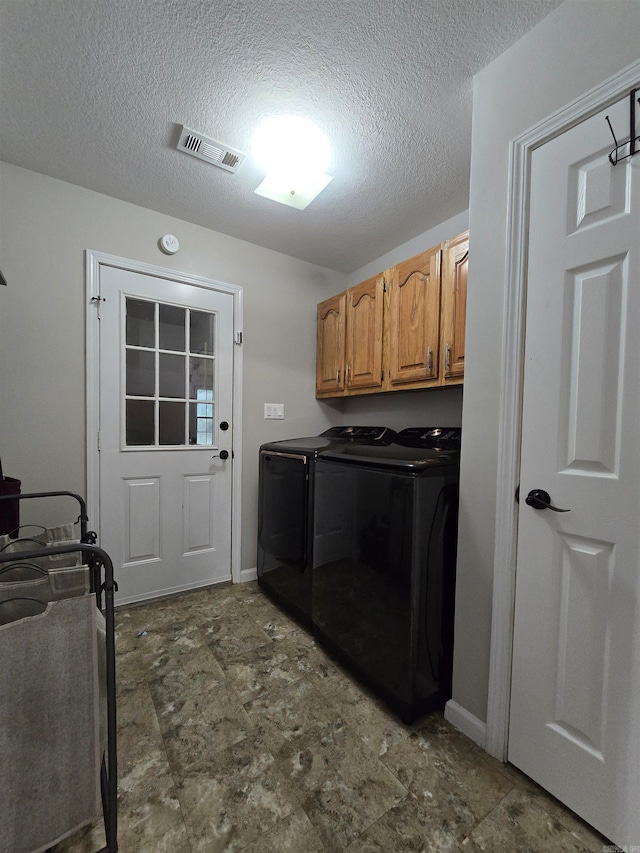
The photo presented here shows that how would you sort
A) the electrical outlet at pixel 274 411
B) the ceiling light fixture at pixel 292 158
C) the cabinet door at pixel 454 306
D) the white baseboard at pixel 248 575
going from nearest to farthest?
the ceiling light fixture at pixel 292 158 → the cabinet door at pixel 454 306 → the white baseboard at pixel 248 575 → the electrical outlet at pixel 274 411

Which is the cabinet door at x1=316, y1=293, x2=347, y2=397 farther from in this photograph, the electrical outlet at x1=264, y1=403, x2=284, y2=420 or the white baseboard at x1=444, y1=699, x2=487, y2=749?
the white baseboard at x1=444, y1=699, x2=487, y2=749

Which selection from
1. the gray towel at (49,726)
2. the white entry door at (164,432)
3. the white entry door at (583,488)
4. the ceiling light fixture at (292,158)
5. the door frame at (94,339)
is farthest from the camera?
the white entry door at (164,432)

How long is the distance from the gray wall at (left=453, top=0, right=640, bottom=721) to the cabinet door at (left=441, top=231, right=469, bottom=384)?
0.46m

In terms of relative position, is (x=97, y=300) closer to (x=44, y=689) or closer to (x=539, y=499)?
(x=44, y=689)

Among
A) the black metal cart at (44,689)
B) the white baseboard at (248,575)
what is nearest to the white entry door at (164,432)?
the white baseboard at (248,575)

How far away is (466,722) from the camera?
4.21 ft

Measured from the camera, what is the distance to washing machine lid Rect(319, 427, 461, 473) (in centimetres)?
135

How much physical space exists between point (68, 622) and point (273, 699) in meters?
1.04

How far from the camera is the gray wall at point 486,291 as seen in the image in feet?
3.64

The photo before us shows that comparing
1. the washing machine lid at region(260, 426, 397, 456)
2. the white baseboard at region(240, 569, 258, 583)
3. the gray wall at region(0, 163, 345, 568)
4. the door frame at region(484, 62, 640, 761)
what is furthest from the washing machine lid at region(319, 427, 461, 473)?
the gray wall at region(0, 163, 345, 568)

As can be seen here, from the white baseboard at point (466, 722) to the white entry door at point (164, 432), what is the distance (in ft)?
5.57

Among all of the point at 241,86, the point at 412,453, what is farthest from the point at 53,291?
the point at 412,453

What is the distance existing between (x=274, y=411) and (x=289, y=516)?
3.02 ft

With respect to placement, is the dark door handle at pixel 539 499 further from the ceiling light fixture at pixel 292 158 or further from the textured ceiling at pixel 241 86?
the ceiling light fixture at pixel 292 158
